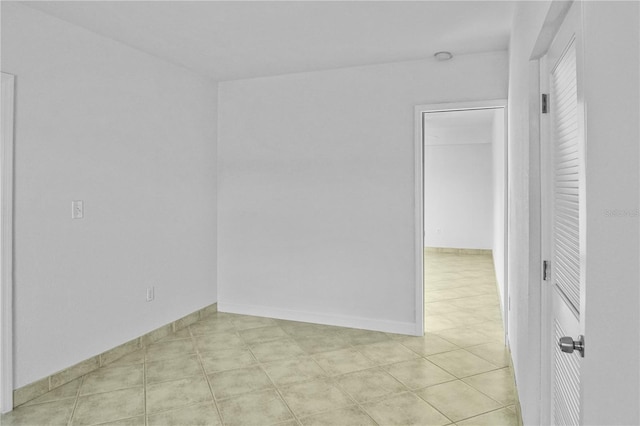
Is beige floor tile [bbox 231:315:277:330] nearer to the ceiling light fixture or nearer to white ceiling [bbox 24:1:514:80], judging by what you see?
white ceiling [bbox 24:1:514:80]

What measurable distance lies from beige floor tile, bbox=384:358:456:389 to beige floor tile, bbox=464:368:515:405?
17 cm

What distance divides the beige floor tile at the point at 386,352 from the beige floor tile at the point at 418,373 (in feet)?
0.32

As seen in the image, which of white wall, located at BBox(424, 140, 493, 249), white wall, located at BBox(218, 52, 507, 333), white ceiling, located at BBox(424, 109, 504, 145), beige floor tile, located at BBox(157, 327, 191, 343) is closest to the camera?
beige floor tile, located at BBox(157, 327, 191, 343)

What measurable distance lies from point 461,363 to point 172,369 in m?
2.19

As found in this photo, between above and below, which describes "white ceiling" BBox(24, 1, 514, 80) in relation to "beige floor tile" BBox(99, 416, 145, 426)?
above

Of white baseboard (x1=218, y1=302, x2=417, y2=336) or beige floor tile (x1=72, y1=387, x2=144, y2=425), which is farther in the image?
white baseboard (x1=218, y1=302, x2=417, y2=336)

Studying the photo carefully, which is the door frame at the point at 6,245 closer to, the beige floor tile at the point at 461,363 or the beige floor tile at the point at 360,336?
the beige floor tile at the point at 360,336

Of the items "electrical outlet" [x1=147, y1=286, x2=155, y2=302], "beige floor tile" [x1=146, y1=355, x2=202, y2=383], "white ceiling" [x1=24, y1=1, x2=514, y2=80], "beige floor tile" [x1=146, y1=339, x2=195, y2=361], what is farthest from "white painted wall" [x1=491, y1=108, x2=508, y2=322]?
"electrical outlet" [x1=147, y1=286, x2=155, y2=302]

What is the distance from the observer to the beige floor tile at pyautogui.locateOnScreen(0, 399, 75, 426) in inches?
99.7

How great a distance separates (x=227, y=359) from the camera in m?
3.47

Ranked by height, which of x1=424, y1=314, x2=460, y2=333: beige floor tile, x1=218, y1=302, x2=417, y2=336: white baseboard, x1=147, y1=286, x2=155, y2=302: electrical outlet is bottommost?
x1=424, y1=314, x2=460, y2=333: beige floor tile

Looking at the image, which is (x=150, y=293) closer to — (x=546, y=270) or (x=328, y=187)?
(x=328, y=187)

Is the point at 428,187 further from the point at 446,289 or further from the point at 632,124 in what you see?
the point at 632,124

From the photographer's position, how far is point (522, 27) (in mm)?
2268
